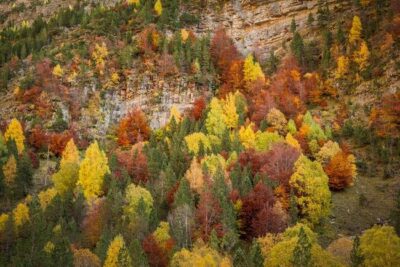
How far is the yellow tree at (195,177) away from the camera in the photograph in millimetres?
66438

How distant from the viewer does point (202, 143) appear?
81125mm

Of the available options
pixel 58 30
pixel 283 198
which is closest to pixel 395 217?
pixel 283 198

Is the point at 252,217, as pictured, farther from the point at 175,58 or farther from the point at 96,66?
the point at 96,66

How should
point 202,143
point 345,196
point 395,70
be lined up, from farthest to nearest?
point 395,70, point 202,143, point 345,196

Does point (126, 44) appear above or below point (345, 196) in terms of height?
above

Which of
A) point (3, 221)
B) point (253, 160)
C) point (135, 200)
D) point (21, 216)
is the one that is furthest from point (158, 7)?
point (3, 221)

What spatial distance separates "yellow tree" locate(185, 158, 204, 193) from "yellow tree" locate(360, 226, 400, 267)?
28536 mm

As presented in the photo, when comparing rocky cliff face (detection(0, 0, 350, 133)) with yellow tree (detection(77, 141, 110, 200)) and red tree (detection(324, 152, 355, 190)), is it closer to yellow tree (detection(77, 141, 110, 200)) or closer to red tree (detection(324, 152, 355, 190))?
yellow tree (detection(77, 141, 110, 200))

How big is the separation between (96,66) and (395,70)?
72.8m

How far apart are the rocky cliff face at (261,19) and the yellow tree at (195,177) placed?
68.8 metres

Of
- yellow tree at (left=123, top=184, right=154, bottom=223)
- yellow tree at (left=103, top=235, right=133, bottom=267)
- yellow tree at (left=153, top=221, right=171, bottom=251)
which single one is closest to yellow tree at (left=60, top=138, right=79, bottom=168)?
yellow tree at (left=123, top=184, right=154, bottom=223)

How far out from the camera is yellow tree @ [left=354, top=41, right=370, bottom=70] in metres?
100

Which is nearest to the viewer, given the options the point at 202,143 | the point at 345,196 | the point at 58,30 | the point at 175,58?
the point at 345,196

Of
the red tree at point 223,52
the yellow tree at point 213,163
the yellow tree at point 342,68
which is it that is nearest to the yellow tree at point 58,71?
the red tree at point 223,52
